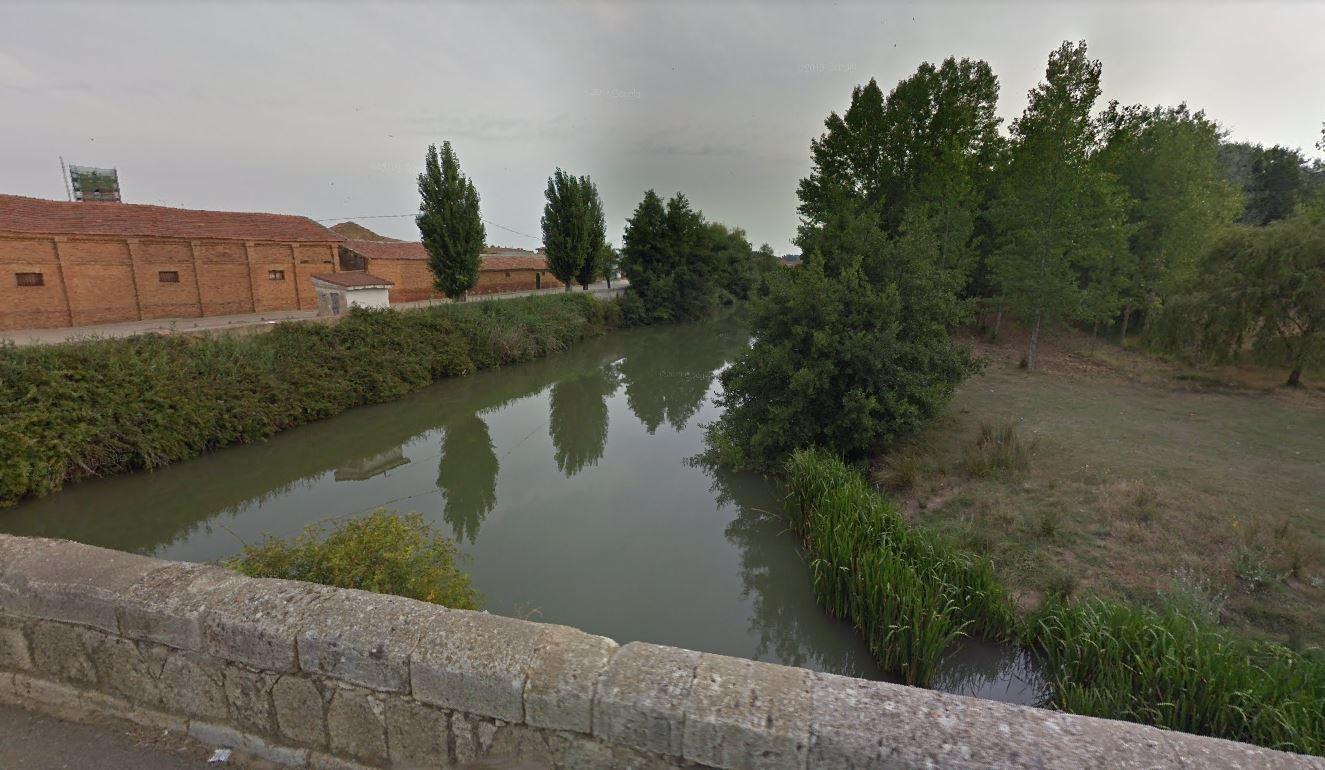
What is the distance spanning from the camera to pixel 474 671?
1.79 meters

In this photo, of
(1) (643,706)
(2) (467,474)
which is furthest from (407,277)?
(1) (643,706)

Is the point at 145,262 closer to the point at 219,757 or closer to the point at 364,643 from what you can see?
the point at 219,757

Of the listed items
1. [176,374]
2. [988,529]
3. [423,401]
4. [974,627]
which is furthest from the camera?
[423,401]

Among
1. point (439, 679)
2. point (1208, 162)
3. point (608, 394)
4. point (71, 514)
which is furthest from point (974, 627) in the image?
point (1208, 162)

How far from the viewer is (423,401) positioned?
15250 millimetres

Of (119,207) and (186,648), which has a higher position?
(119,207)

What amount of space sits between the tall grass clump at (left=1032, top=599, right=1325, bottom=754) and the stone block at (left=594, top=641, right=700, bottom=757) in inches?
136

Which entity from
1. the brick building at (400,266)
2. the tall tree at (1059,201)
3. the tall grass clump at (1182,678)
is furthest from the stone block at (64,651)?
the brick building at (400,266)

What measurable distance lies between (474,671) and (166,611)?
1.24m

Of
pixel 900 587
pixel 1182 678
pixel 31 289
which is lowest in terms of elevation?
pixel 900 587

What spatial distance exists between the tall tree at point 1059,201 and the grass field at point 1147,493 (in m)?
3.72

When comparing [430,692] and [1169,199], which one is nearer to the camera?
[430,692]

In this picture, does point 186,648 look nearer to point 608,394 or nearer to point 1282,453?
point 1282,453

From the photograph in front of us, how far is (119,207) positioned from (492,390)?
1485 cm
